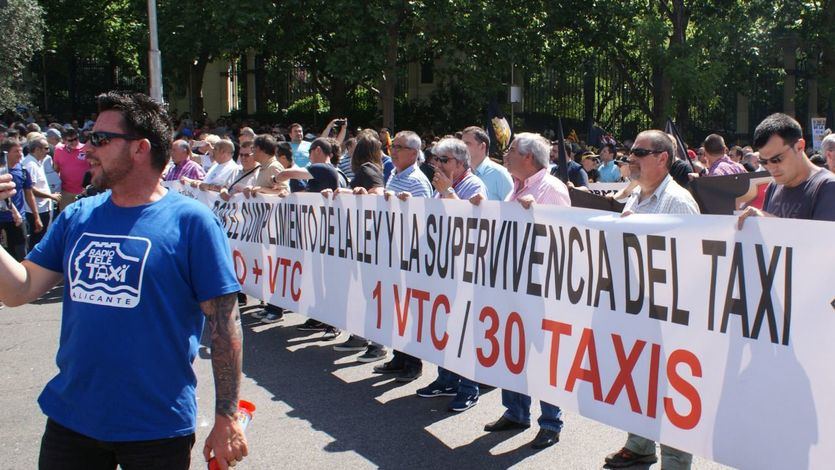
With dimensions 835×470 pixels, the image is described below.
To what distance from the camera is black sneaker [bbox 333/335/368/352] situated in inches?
316

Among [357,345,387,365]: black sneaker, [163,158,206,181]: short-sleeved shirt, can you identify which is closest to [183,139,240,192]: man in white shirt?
[163,158,206,181]: short-sleeved shirt

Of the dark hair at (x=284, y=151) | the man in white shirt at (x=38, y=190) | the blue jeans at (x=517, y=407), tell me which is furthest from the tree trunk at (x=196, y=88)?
the blue jeans at (x=517, y=407)

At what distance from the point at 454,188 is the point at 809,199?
2.54 m

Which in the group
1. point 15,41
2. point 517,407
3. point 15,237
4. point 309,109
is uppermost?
point 15,41

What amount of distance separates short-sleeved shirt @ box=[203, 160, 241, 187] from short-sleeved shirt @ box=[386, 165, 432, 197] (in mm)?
3589

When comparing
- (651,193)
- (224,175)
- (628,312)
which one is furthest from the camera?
(224,175)

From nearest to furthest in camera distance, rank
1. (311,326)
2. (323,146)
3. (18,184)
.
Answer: (311,326) → (323,146) → (18,184)

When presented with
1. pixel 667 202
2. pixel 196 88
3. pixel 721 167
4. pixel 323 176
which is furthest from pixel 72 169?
pixel 196 88

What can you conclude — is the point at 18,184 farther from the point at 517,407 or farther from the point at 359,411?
the point at 517,407

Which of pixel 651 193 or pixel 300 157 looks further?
pixel 300 157

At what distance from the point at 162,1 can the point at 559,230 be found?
2743cm

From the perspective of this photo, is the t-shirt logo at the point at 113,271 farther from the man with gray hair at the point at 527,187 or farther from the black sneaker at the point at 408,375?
the black sneaker at the point at 408,375

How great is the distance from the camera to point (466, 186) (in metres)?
6.47

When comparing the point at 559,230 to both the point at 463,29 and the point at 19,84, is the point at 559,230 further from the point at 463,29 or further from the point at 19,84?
the point at 19,84
